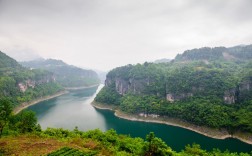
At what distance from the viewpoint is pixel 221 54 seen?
435 feet

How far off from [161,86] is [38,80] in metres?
79.6

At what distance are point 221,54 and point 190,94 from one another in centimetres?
6362

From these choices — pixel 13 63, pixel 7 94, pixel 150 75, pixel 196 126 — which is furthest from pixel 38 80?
pixel 196 126

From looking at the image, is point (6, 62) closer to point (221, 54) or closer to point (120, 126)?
point (120, 126)

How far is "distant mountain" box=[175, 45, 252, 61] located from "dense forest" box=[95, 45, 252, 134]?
10.2 meters

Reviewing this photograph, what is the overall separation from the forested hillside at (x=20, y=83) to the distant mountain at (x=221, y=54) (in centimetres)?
8764

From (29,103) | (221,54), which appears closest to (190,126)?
(29,103)

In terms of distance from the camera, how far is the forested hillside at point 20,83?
94.5 m

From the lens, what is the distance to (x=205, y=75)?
82.8 m

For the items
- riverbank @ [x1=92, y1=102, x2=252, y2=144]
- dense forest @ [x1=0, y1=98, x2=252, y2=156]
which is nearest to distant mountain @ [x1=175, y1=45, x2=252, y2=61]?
riverbank @ [x1=92, y1=102, x2=252, y2=144]

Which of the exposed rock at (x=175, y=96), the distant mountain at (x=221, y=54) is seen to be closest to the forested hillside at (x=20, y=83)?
the exposed rock at (x=175, y=96)

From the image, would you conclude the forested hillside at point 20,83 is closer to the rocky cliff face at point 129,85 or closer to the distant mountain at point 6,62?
the distant mountain at point 6,62

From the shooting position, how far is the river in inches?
2140

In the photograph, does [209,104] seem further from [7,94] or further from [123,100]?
[7,94]
